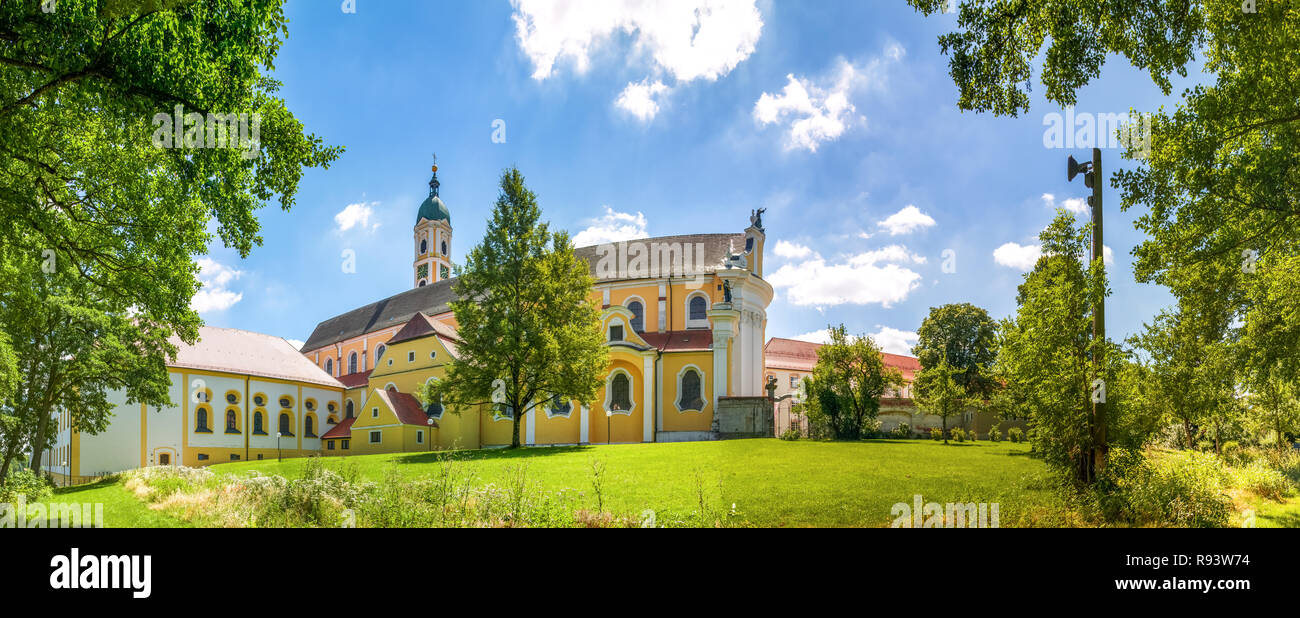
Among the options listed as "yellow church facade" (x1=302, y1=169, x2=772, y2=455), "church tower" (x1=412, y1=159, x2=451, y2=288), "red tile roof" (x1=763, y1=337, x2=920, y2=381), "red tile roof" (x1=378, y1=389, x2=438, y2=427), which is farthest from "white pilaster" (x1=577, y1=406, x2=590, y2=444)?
"church tower" (x1=412, y1=159, x2=451, y2=288)

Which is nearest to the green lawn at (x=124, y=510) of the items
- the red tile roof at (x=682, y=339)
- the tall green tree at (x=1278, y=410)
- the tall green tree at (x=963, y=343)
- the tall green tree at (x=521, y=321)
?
the tall green tree at (x=521, y=321)

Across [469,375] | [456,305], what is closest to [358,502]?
[469,375]

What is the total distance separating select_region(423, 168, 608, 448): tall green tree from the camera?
91.4ft

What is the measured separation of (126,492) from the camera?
2034 cm

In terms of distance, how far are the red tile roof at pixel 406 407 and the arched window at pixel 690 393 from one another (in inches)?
543

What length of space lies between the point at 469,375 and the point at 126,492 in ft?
38.1

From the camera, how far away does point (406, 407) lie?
3784cm

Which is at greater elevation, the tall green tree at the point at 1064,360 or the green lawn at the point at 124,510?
the tall green tree at the point at 1064,360

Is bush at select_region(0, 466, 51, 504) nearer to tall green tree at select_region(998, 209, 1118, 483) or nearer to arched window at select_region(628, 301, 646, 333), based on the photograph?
tall green tree at select_region(998, 209, 1118, 483)

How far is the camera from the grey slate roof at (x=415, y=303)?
45031 millimetres

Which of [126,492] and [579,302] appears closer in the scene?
[126,492]

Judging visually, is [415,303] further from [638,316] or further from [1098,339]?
[1098,339]

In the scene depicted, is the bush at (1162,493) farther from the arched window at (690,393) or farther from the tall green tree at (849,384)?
the arched window at (690,393)
